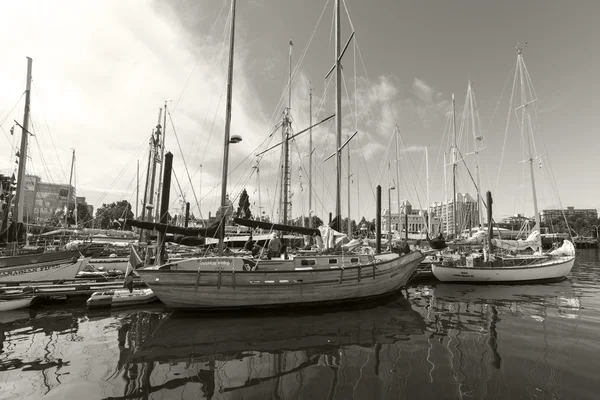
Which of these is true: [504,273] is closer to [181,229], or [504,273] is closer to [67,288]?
[181,229]

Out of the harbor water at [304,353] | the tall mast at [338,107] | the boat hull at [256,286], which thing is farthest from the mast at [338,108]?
the harbor water at [304,353]

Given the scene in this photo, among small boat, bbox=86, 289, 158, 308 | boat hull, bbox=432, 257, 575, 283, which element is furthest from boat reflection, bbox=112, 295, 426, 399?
boat hull, bbox=432, 257, 575, 283

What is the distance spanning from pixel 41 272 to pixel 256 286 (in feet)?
51.9

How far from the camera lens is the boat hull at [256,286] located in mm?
12367

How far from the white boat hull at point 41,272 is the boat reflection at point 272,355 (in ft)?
38.4

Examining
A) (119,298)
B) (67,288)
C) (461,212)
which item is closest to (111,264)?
(67,288)

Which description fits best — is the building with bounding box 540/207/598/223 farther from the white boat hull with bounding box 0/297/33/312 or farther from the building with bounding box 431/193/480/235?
the white boat hull with bounding box 0/297/33/312

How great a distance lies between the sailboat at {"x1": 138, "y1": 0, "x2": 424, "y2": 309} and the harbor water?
2.38ft

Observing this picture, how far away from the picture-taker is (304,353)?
837cm

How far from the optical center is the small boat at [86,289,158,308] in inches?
551

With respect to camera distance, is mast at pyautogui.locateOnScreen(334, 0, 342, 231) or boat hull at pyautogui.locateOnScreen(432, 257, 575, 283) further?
boat hull at pyautogui.locateOnScreen(432, 257, 575, 283)

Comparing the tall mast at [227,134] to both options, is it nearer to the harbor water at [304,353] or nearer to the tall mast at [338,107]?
the harbor water at [304,353]

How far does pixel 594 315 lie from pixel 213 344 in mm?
16982

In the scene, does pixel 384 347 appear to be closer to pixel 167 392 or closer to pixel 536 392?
pixel 536 392
